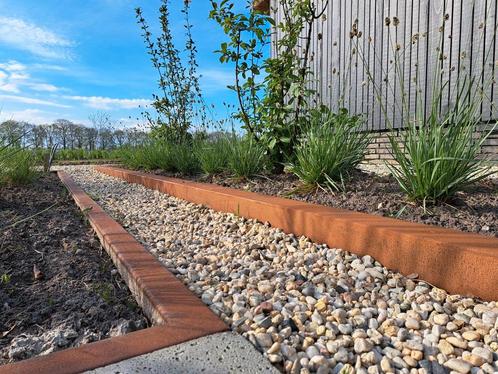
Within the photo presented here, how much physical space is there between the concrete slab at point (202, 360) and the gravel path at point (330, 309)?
0.06 meters

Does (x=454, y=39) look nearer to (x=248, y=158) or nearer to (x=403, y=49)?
(x=403, y=49)

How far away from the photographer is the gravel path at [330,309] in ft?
2.89

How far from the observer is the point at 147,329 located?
3.12 feet

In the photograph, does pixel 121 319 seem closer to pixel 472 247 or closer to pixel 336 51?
pixel 472 247

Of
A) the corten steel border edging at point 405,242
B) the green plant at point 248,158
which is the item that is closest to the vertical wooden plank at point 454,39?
the green plant at point 248,158

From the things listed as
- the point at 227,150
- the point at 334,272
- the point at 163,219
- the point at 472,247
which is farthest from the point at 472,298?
the point at 227,150

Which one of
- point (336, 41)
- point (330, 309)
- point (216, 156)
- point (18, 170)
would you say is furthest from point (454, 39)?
point (18, 170)

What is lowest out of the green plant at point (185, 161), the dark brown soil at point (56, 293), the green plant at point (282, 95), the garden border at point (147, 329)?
the dark brown soil at point (56, 293)

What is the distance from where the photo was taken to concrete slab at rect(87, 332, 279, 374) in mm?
795

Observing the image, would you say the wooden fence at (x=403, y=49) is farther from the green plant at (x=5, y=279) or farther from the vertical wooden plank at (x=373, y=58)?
the green plant at (x=5, y=279)

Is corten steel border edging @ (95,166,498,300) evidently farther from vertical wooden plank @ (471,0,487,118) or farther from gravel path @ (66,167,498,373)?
vertical wooden plank @ (471,0,487,118)

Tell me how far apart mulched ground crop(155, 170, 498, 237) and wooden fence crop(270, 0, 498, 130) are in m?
0.86

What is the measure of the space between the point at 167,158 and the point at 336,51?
9.03 ft

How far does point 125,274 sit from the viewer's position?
1.45 meters
